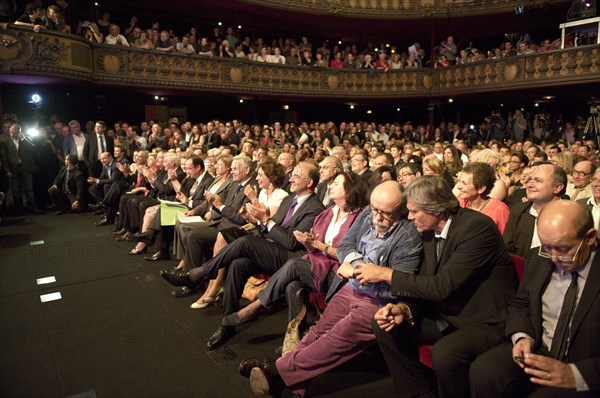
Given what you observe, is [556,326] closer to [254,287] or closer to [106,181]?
[254,287]

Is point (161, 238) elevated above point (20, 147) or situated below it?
below

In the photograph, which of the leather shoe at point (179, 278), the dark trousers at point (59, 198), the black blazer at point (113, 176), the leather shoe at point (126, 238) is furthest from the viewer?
the dark trousers at point (59, 198)

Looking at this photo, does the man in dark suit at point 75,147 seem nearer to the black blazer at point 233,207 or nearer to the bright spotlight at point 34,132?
the bright spotlight at point 34,132

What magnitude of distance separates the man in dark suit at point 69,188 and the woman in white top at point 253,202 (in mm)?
5612

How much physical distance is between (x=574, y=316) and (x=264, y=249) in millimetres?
2231

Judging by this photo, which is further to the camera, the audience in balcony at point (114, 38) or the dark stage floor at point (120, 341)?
the audience in balcony at point (114, 38)

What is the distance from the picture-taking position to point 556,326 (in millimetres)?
1970

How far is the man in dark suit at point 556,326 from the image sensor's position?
1.79 metres

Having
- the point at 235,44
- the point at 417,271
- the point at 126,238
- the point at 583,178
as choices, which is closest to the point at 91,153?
the point at 126,238

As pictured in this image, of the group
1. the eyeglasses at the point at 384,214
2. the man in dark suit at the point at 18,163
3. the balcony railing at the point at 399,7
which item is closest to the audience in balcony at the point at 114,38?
the man in dark suit at the point at 18,163

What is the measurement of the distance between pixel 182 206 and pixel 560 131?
40.1 ft

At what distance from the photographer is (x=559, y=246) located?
1.88 meters

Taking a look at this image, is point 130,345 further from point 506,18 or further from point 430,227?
point 506,18

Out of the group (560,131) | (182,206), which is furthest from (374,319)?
(560,131)
